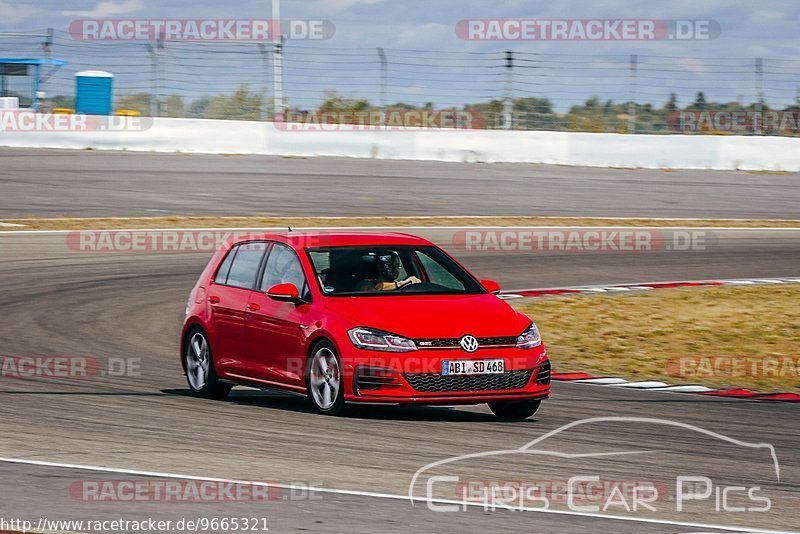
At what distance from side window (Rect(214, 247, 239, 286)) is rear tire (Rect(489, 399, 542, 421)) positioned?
236cm

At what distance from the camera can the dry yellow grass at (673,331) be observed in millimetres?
12102

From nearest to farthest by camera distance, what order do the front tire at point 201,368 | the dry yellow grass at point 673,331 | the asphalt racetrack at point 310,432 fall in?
the asphalt racetrack at point 310,432, the front tire at point 201,368, the dry yellow grass at point 673,331

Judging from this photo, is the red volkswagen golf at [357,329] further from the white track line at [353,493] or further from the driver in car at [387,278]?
the white track line at [353,493]

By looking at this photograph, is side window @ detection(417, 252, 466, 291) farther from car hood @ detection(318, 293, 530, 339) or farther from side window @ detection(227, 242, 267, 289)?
side window @ detection(227, 242, 267, 289)

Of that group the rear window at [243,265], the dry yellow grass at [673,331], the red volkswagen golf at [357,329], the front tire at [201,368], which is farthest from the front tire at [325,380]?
the dry yellow grass at [673,331]

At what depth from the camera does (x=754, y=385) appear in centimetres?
1139

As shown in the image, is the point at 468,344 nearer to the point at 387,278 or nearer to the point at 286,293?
the point at 387,278

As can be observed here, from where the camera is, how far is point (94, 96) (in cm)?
3694

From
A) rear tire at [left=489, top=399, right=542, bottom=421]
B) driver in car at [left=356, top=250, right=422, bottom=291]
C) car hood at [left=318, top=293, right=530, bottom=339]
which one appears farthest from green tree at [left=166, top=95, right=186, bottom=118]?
rear tire at [left=489, top=399, right=542, bottom=421]

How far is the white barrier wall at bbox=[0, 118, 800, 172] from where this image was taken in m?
29.8

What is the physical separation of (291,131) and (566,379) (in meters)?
19.7

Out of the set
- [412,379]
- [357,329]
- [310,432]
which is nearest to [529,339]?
[412,379]

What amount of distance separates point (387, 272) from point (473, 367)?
4.11 feet

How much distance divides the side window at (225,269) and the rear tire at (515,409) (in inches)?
93.0
